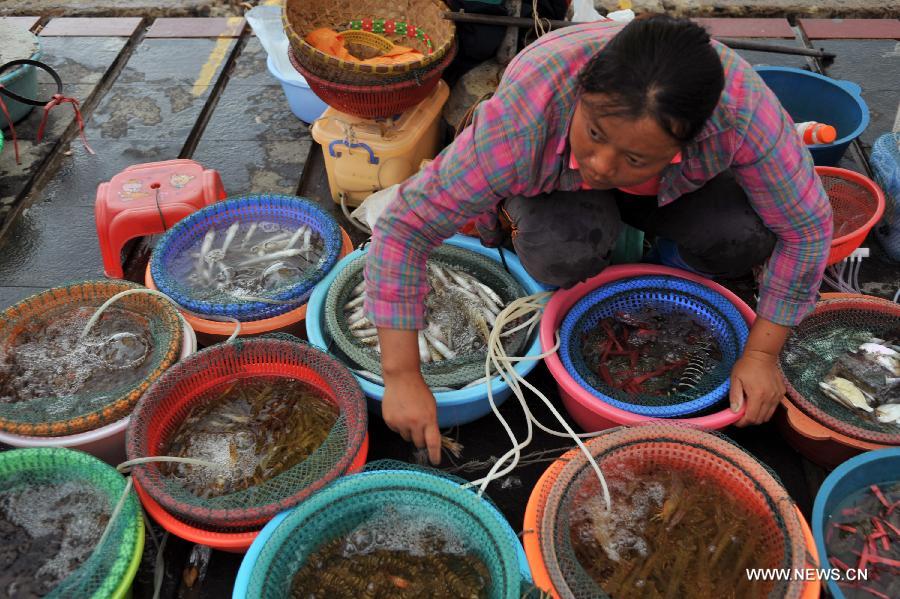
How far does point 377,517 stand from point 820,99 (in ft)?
11.5

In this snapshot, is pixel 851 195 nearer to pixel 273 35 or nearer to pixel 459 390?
pixel 459 390

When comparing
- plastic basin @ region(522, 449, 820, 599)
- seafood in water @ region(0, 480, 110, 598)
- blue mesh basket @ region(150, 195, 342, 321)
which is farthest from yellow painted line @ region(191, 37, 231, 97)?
plastic basin @ region(522, 449, 820, 599)

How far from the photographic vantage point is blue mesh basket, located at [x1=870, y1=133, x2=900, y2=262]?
3.30 meters

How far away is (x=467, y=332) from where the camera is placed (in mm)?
2914

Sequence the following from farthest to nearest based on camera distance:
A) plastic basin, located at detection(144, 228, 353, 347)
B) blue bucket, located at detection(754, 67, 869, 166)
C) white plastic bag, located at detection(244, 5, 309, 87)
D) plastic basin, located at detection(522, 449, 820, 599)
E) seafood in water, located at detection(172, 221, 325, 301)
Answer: white plastic bag, located at detection(244, 5, 309, 87), blue bucket, located at detection(754, 67, 869, 166), seafood in water, located at detection(172, 221, 325, 301), plastic basin, located at detection(144, 228, 353, 347), plastic basin, located at detection(522, 449, 820, 599)

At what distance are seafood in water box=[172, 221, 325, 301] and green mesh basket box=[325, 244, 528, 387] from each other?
300 mm

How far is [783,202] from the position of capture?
219 cm

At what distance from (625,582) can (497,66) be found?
112 inches

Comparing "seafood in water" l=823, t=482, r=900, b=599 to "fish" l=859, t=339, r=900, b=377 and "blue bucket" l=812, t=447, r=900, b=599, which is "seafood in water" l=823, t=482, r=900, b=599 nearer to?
"blue bucket" l=812, t=447, r=900, b=599

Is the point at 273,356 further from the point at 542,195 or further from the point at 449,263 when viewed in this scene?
the point at 542,195

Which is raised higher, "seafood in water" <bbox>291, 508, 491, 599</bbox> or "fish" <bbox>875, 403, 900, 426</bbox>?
"fish" <bbox>875, 403, 900, 426</bbox>

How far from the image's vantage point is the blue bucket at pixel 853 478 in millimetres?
2117

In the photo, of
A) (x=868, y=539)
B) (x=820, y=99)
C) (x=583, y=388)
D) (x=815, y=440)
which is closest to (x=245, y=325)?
(x=583, y=388)

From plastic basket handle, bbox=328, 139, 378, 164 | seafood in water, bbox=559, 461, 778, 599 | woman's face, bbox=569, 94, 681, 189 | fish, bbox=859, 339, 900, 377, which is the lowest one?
seafood in water, bbox=559, 461, 778, 599
